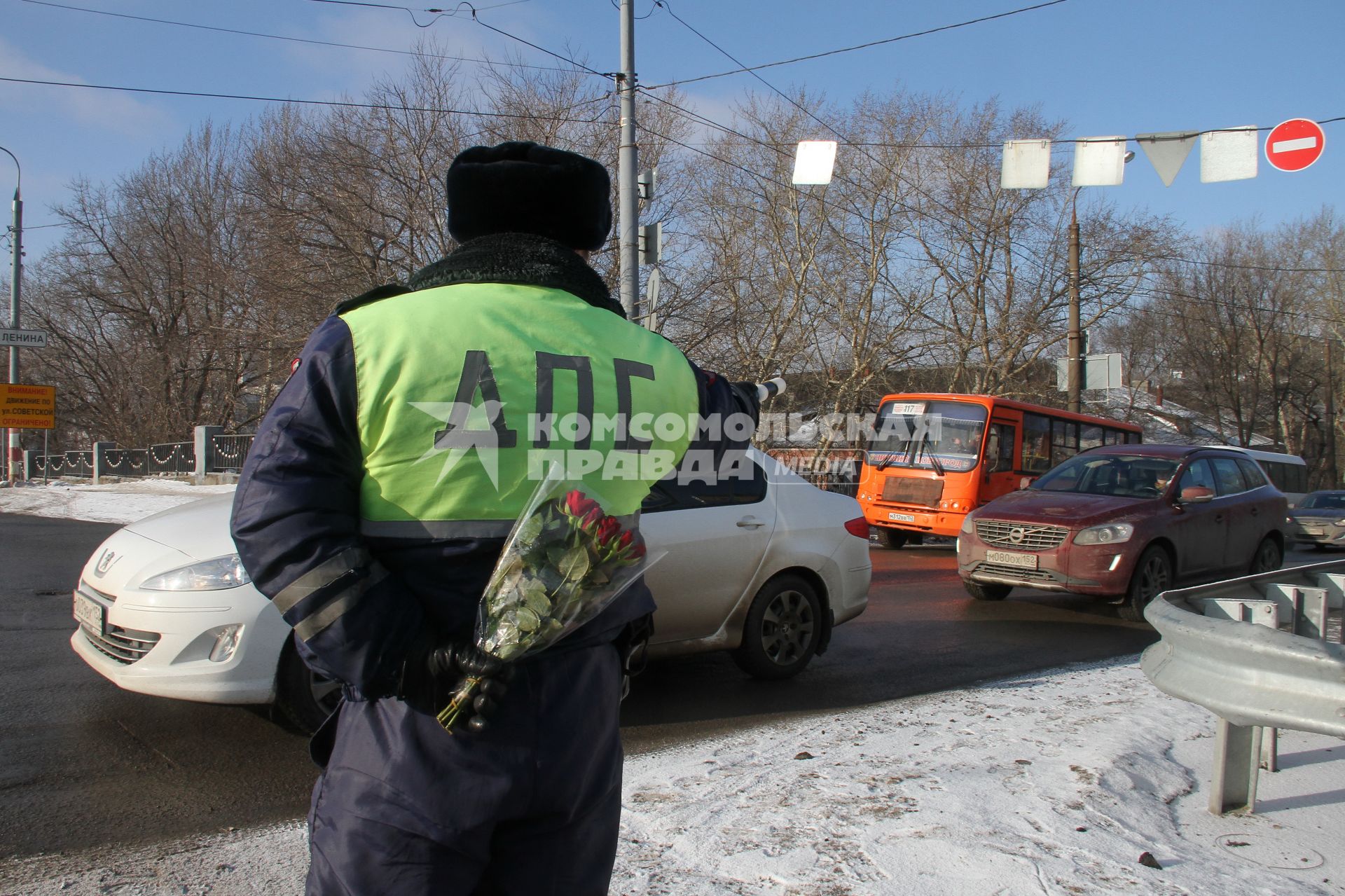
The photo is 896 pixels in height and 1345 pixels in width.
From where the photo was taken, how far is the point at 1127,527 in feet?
29.1

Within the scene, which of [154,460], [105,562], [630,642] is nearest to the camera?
[630,642]

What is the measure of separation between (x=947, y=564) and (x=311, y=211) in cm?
1485

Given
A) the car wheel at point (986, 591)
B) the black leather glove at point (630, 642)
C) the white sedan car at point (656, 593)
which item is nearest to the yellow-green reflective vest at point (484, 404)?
the black leather glove at point (630, 642)

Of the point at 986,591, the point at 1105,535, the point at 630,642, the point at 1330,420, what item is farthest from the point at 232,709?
the point at 1330,420

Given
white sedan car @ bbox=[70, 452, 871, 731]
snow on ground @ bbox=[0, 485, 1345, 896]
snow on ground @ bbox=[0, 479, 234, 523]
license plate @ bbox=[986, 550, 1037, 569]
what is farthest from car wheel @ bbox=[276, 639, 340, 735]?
snow on ground @ bbox=[0, 479, 234, 523]

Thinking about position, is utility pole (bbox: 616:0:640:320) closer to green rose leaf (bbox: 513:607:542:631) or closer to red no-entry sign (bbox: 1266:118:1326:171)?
red no-entry sign (bbox: 1266:118:1326:171)

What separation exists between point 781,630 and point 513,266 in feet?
16.1

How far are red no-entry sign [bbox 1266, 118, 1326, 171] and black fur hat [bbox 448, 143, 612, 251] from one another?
1295 centimetres

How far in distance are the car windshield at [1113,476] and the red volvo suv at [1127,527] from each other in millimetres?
11

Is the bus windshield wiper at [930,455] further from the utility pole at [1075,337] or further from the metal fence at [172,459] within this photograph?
the metal fence at [172,459]

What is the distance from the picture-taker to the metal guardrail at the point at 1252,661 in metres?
2.38

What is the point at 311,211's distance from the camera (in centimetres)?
2067

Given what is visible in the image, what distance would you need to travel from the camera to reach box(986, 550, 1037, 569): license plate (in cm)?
912

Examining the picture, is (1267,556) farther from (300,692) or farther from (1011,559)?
(300,692)
